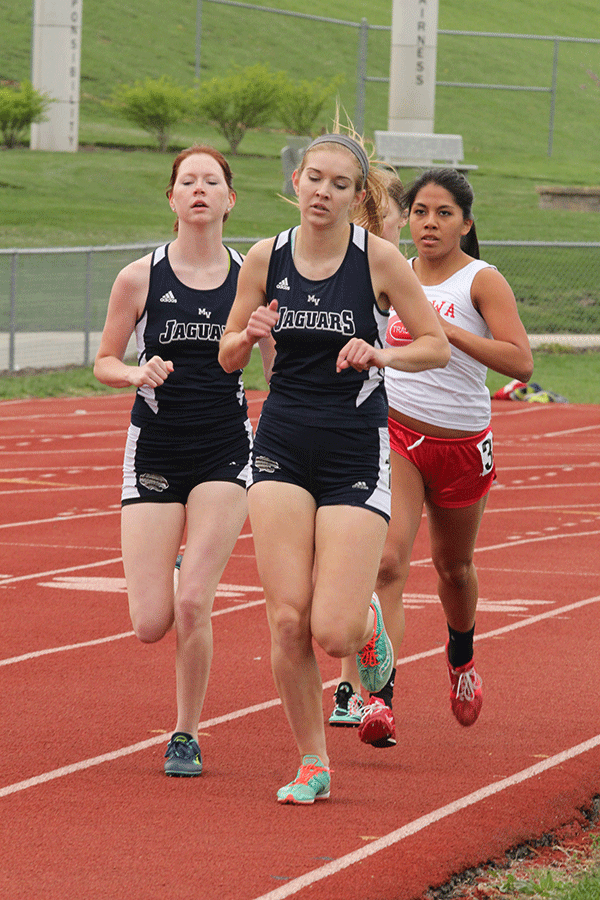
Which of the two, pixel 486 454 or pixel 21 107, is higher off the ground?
pixel 21 107

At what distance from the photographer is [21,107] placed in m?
41.6

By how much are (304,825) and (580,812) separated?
1.01m

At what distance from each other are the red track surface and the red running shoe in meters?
0.11

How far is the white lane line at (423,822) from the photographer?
4.21 meters

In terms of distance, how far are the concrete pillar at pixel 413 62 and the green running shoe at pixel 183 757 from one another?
3501 cm

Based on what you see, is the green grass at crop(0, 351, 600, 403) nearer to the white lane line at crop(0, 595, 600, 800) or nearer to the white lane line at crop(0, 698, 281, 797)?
the white lane line at crop(0, 595, 600, 800)

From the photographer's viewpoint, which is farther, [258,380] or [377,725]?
[258,380]

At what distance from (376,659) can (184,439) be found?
3.52 ft

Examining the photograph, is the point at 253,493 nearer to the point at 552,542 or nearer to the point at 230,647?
the point at 230,647

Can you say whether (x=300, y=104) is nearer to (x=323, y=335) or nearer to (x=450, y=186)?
(x=450, y=186)

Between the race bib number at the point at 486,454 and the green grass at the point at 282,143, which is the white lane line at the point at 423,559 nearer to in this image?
the race bib number at the point at 486,454

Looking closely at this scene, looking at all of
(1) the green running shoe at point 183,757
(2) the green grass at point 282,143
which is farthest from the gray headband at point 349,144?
(2) the green grass at point 282,143

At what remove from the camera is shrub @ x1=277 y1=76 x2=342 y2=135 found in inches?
1777

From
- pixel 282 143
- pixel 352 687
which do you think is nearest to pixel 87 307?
pixel 352 687
